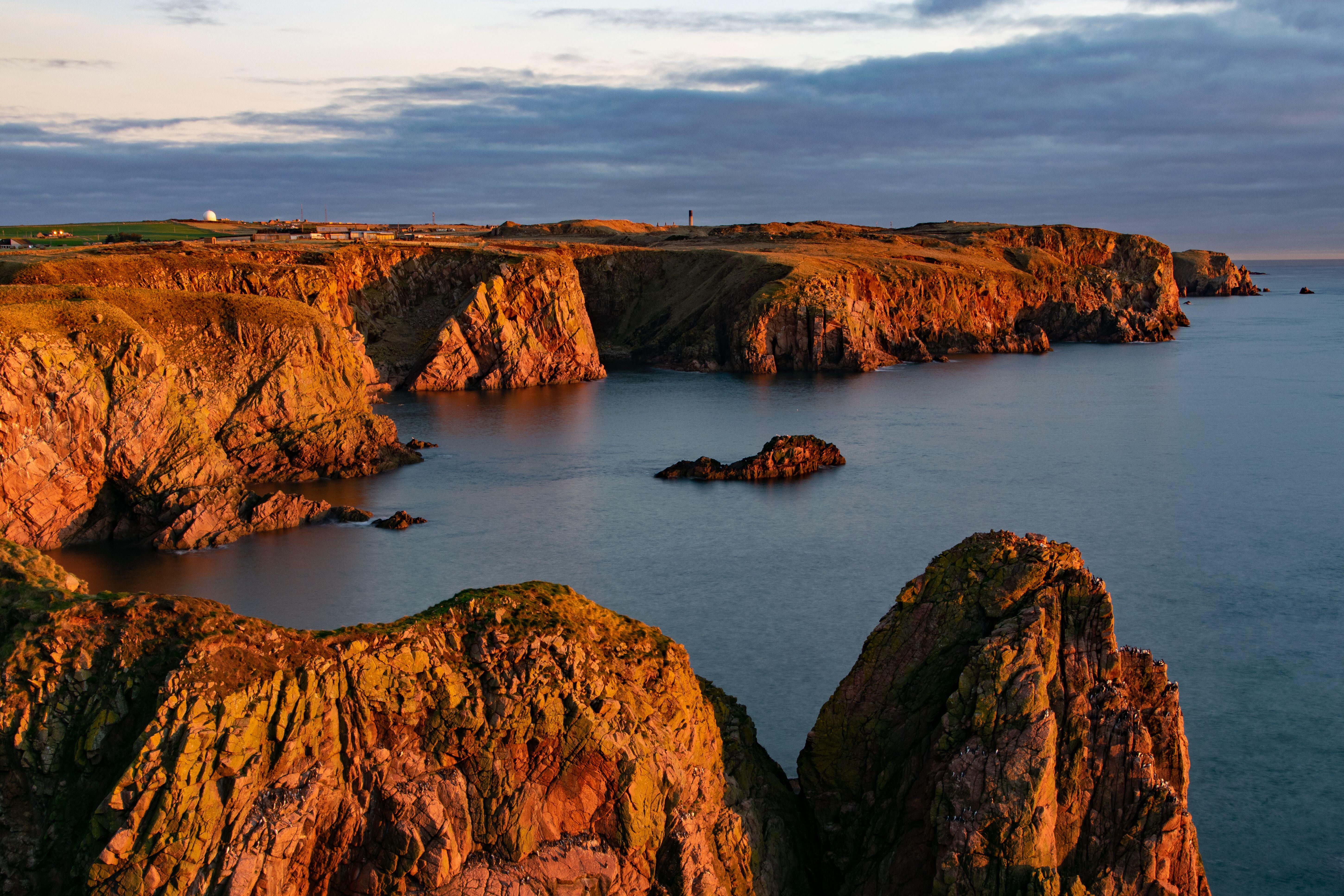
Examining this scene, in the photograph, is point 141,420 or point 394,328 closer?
point 141,420

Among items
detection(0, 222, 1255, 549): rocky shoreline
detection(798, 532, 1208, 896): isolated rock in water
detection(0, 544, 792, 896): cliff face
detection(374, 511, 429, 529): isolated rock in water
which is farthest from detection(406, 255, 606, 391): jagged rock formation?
detection(0, 544, 792, 896): cliff face

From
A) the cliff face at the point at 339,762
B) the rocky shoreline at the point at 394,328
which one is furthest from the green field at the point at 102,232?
the cliff face at the point at 339,762

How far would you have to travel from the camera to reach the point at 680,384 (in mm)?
103500

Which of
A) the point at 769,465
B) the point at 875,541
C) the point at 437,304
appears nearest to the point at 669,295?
the point at 437,304

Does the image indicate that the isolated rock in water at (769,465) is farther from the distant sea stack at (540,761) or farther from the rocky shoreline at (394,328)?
the distant sea stack at (540,761)

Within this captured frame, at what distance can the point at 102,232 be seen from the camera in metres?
149

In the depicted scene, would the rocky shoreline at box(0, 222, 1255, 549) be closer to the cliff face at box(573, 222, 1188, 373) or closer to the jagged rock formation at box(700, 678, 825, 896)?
the cliff face at box(573, 222, 1188, 373)

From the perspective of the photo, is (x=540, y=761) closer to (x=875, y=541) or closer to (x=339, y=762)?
(x=339, y=762)

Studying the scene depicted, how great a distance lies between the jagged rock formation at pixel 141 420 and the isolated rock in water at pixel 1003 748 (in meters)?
32.9

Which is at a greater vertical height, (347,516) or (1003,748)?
(1003,748)

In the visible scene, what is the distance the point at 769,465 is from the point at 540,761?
47.3 metres

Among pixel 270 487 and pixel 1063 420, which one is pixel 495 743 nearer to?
pixel 270 487

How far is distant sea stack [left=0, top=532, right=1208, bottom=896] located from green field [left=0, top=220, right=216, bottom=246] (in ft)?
376

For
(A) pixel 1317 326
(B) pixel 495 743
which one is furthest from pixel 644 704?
(A) pixel 1317 326
